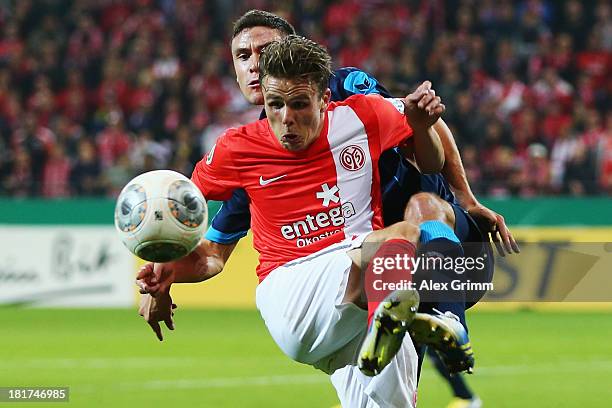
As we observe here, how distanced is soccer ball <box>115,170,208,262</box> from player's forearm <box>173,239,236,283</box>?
387 mm

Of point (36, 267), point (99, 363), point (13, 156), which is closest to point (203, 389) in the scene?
point (99, 363)

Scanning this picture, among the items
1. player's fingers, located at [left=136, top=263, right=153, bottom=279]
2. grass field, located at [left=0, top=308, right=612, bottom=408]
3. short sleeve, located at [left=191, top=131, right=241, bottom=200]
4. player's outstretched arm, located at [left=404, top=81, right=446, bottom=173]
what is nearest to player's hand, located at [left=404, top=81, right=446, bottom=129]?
player's outstretched arm, located at [left=404, top=81, right=446, bottom=173]

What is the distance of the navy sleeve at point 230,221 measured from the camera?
5871mm

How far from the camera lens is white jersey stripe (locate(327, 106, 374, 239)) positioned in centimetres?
536

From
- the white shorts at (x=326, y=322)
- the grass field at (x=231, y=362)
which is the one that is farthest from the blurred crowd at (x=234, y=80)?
the white shorts at (x=326, y=322)

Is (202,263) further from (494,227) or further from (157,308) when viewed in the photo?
(494,227)

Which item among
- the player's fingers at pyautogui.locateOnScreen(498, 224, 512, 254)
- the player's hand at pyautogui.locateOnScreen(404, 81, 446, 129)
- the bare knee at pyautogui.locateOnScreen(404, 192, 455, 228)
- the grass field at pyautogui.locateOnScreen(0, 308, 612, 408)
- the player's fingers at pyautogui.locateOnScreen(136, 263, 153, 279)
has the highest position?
the player's hand at pyautogui.locateOnScreen(404, 81, 446, 129)

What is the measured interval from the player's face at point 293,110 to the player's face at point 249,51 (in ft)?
2.82

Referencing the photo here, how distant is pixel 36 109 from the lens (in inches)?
714

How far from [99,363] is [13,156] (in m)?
6.72

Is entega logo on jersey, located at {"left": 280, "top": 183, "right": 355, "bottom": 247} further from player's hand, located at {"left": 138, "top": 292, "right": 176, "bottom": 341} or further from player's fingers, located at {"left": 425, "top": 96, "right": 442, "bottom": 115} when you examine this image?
player's hand, located at {"left": 138, "top": 292, "right": 176, "bottom": 341}

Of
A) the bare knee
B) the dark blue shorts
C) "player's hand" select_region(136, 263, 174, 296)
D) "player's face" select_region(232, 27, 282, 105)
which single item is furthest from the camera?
"player's face" select_region(232, 27, 282, 105)

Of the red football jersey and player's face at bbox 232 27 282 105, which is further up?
player's face at bbox 232 27 282 105

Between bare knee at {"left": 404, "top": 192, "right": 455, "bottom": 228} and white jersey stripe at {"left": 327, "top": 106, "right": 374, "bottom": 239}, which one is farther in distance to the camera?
white jersey stripe at {"left": 327, "top": 106, "right": 374, "bottom": 239}
